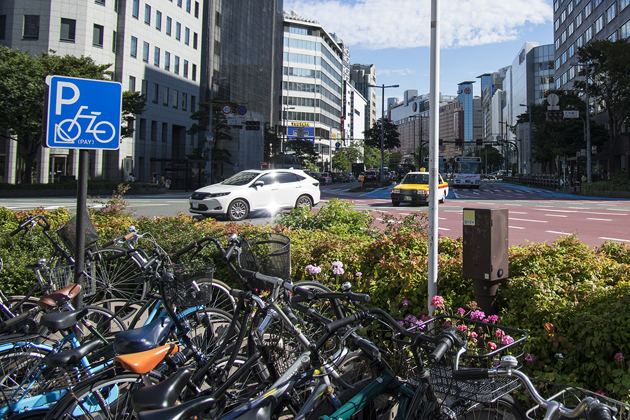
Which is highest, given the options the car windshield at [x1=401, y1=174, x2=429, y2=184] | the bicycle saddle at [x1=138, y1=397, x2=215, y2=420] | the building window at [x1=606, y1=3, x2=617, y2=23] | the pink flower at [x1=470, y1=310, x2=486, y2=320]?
the building window at [x1=606, y1=3, x2=617, y2=23]

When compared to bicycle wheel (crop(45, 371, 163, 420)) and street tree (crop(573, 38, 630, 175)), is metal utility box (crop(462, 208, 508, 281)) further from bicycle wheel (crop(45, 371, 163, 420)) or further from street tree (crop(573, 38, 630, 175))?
street tree (crop(573, 38, 630, 175))

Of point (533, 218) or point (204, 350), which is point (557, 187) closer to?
point (533, 218)

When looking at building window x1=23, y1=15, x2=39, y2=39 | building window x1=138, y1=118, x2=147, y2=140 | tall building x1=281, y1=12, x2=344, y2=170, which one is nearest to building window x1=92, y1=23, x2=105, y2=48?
building window x1=23, y1=15, x2=39, y2=39

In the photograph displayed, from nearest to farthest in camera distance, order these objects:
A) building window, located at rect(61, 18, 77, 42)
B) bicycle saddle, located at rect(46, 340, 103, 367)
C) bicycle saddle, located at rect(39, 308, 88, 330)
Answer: bicycle saddle, located at rect(46, 340, 103, 367) < bicycle saddle, located at rect(39, 308, 88, 330) < building window, located at rect(61, 18, 77, 42)

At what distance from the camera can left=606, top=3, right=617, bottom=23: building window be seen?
172 ft

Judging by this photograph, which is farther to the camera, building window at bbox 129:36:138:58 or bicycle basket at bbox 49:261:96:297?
building window at bbox 129:36:138:58

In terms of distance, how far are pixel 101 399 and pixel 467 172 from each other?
4947 centimetres

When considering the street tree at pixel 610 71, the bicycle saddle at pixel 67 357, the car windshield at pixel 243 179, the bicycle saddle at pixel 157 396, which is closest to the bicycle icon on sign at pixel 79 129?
the bicycle saddle at pixel 67 357

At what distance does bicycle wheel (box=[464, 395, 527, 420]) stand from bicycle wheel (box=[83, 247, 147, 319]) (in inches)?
129

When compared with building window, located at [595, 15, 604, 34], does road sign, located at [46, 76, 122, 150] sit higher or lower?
lower

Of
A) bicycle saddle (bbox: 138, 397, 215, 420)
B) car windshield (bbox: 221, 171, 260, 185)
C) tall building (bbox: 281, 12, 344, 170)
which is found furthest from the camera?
tall building (bbox: 281, 12, 344, 170)

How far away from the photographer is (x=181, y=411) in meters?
1.99

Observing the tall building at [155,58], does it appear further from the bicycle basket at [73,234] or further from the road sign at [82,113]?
the road sign at [82,113]

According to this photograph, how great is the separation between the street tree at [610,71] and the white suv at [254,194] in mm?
28108
